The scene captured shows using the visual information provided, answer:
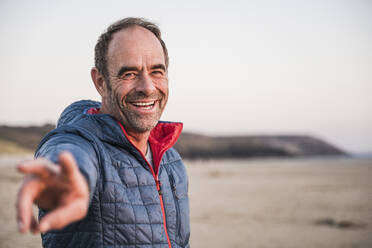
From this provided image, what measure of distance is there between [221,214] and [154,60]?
841cm

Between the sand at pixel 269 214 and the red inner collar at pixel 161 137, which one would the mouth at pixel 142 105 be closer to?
the red inner collar at pixel 161 137

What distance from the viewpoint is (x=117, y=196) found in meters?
1.72

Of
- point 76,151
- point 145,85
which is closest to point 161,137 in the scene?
point 145,85

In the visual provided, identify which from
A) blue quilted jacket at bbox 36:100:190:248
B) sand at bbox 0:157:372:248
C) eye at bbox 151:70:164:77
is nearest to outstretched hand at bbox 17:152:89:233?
blue quilted jacket at bbox 36:100:190:248

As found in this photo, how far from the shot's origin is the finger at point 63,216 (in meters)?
0.99

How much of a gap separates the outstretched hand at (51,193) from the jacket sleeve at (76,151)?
0.17 meters

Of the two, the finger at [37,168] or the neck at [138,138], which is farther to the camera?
the neck at [138,138]

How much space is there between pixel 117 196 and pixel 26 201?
759 millimetres

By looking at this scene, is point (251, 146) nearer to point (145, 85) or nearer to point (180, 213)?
point (180, 213)

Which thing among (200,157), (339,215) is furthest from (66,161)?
(200,157)

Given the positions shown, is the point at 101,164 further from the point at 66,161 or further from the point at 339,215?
the point at 339,215

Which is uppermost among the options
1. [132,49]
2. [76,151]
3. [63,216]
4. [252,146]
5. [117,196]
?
[132,49]

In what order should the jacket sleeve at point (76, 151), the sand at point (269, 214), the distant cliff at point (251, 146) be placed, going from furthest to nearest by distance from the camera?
1. the distant cliff at point (251, 146)
2. the sand at point (269, 214)
3. the jacket sleeve at point (76, 151)

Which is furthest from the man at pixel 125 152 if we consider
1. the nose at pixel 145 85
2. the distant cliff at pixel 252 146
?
the distant cliff at pixel 252 146
